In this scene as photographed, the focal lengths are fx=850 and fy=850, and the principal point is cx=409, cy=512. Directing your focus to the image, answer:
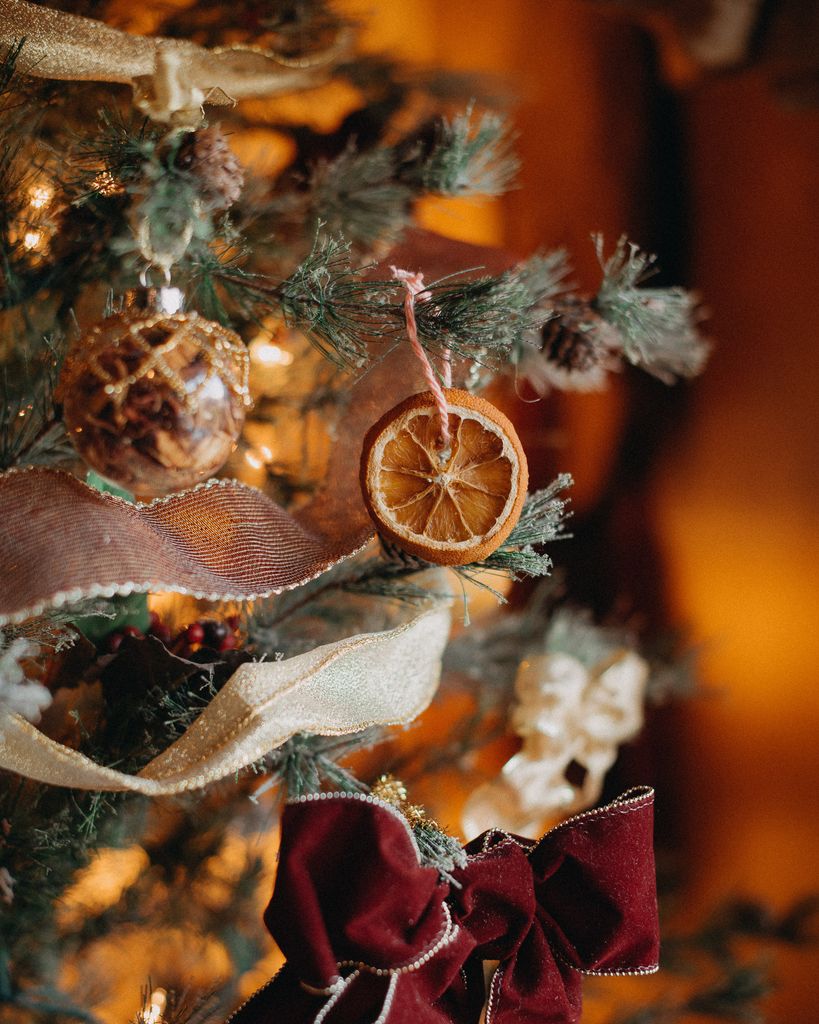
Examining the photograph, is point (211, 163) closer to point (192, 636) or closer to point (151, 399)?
point (151, 399)

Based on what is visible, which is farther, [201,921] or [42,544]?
[201,921]

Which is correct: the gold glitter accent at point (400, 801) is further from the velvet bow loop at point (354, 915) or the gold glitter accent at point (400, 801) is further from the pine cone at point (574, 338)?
the pine cone at point (574, 338)

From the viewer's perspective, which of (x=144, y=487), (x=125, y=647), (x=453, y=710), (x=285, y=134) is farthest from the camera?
(x=453, y=710)

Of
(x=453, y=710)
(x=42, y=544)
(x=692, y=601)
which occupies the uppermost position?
(x=42, y=544)

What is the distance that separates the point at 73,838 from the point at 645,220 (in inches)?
37.2

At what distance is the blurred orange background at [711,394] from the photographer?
96 cm

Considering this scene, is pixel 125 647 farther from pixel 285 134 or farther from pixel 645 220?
pixel 645 220

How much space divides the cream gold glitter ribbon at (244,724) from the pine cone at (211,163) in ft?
0.77

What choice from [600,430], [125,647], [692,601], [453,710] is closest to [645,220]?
[600,430]

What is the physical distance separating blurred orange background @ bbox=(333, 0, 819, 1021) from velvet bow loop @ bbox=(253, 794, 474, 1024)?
2.25 feet

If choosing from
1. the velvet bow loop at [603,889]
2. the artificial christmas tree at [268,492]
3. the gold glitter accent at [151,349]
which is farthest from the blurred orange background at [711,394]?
the gold glitter accent at [151,349]

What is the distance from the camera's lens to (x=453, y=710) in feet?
3.50

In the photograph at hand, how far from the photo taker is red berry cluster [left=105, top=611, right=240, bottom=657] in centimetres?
51

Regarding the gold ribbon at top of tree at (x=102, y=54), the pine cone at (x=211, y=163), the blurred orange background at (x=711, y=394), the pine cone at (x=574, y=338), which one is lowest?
the blurred orange background at (x=711, y=394)
